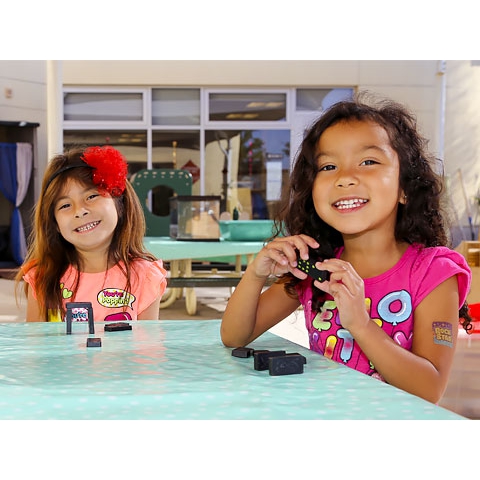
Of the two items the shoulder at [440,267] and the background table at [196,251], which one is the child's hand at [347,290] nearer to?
the shoulder at [440,267]

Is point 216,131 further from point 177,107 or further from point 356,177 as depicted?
point 356,177

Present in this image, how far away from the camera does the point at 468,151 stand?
11.5 meters

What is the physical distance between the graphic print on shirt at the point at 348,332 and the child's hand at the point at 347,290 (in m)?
0.20

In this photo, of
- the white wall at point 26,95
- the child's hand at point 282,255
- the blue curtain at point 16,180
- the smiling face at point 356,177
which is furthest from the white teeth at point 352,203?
the white wall at point 26,95

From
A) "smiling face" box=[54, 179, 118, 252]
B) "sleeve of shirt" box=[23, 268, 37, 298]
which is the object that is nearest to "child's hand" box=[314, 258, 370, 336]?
"smiling face" box=[54, 179, 118, 252]

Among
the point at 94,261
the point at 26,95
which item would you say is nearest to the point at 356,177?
the point at 94,261

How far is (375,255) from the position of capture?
5.39ft

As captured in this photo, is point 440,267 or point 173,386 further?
point 440,267

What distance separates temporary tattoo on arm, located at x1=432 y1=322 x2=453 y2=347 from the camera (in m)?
1.41

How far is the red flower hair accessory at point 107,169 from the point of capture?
7.76 ft

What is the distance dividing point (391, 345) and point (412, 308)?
0.71 feet

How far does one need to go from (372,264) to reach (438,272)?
18 cm
